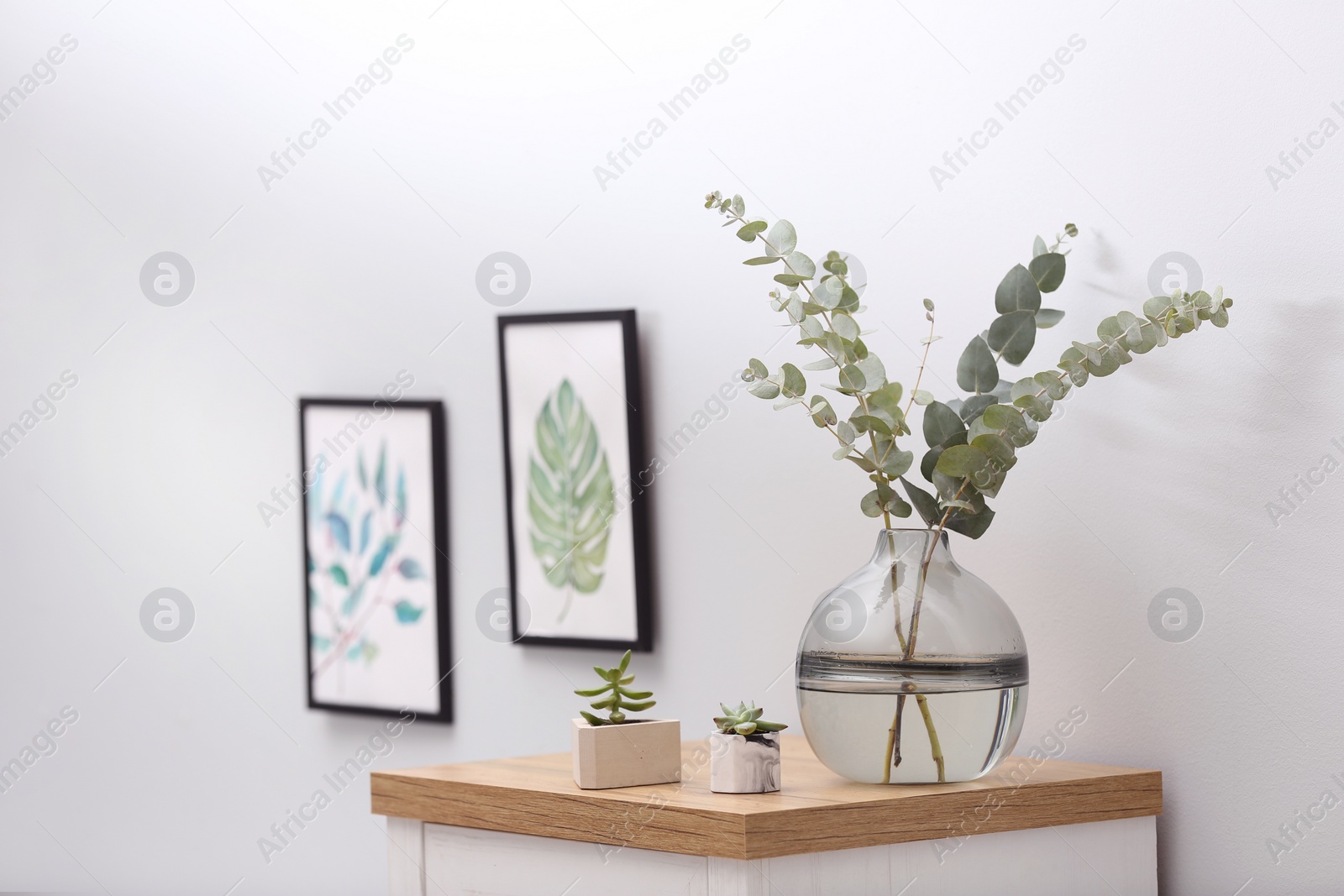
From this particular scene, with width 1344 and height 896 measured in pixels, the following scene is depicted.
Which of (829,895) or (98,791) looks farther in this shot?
(98,791)

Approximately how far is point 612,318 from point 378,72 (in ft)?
2.19

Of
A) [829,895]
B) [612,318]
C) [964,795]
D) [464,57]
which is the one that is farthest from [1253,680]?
[464,57]

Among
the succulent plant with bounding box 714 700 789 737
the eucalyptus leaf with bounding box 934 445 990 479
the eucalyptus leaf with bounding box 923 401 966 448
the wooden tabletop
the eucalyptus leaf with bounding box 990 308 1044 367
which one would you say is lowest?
the wooden tabletop

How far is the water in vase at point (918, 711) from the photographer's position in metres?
1.38

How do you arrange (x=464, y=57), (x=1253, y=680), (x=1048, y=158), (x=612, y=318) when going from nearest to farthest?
1. (x=1253, y=680)
2. (x=1048, y=158)
3. (x=612, y=318)
4. (x=464, y=57)

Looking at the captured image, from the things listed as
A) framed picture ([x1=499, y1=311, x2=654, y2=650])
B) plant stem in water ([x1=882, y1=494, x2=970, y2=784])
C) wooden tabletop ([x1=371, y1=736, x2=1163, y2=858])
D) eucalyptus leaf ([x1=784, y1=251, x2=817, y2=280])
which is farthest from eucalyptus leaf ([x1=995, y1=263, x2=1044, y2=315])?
framed picture ([x1=499, y1=311, x2=654, y2=650])

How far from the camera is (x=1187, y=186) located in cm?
157

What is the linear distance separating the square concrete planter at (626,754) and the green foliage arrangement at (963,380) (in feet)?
1.12

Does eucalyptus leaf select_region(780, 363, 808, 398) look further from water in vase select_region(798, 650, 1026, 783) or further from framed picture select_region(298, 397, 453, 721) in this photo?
framed picture select_region(298, 397, 453, 721)

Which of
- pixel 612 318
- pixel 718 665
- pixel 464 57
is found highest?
pixel 464 57

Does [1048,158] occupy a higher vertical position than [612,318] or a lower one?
higher

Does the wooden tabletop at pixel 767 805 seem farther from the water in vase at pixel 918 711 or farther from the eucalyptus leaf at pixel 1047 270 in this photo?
the eucalyptus leaf at pixel 1047 270

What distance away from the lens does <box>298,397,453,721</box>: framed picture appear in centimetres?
221

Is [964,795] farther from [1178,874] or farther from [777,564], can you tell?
[777,564]
